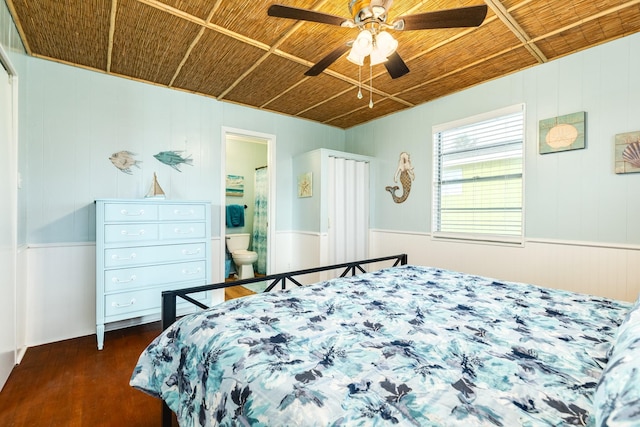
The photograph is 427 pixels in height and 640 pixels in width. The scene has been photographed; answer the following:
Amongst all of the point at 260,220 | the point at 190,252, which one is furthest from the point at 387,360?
the point at 260,220

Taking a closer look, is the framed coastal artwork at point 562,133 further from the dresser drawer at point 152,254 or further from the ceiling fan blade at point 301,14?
the dresser drawer at point 152,254

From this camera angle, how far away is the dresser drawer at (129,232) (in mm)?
2469

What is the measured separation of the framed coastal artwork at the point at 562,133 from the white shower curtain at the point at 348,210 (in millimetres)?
2058

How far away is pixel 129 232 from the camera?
2.56 m

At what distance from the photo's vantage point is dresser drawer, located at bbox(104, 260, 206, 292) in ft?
8.21

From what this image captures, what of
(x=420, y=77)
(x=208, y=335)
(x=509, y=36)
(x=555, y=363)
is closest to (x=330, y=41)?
(x=420, y=77)

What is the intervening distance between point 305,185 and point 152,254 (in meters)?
2.03

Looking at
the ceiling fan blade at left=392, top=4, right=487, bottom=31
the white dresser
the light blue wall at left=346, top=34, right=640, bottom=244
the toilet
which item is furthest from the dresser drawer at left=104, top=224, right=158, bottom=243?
the light blue wall at left=346, top=34, right=640, bottom=244

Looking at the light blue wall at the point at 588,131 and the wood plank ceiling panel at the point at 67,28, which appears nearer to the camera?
the wood plank ceiling panel at the point at 67,28

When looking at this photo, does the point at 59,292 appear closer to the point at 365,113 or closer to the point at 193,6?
the point at 193,6

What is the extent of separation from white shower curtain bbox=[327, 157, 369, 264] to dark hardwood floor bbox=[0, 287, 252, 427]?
7.80 feet

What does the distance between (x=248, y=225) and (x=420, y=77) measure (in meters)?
3.92

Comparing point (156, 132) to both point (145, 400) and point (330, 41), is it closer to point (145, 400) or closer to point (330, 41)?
Result: point (330, 41)

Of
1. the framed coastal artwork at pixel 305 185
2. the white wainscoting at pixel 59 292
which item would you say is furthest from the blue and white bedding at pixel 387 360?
the framed coastal artwork at pixel 305 185
